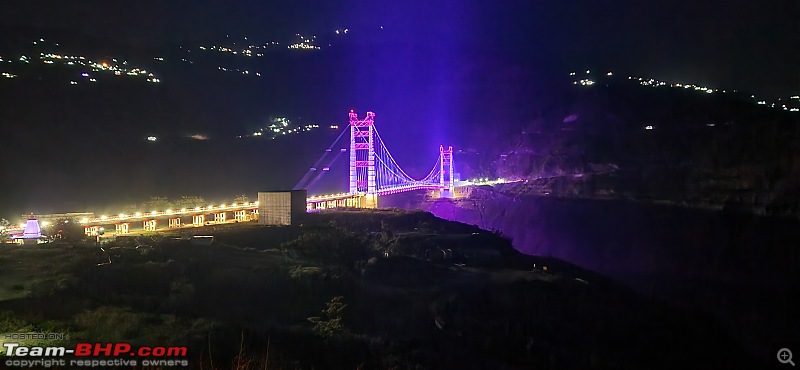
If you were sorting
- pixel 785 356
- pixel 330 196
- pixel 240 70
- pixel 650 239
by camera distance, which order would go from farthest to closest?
pixel 240 70, pixel 330 196, pixel 650 239, pixel 785 356

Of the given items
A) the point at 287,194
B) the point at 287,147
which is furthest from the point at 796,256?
the point at 287,147

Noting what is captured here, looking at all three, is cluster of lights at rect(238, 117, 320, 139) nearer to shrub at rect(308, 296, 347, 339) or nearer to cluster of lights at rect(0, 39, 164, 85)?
cluster of lights at rect(0, 39, 164, 85)

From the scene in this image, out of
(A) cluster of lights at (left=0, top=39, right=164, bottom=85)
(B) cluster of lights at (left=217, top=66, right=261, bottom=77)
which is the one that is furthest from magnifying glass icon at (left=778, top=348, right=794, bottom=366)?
(B) cluster of lights at (left=217, top=66, right=261, bottom=77)

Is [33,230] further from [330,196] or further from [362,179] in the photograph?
[362,179]

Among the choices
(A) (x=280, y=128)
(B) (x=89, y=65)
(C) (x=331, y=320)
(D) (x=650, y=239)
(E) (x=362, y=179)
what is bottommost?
(D) (x=650, y=239)

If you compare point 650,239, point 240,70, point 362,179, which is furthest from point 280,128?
point 650,239

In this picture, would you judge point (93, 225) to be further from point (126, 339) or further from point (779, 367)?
point (779, 367)

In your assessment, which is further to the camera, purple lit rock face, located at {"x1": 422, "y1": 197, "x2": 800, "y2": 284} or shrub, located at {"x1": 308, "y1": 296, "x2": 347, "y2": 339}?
purple lit rock face, located at {"x1": 422, "y1": 197, "x2": 800, "y2": 284}

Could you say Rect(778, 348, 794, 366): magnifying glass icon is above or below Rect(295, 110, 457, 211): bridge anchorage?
below

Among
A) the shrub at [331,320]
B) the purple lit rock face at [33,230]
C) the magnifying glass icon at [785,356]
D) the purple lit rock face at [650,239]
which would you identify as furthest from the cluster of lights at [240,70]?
the magnifying glass icon at [785,356]
